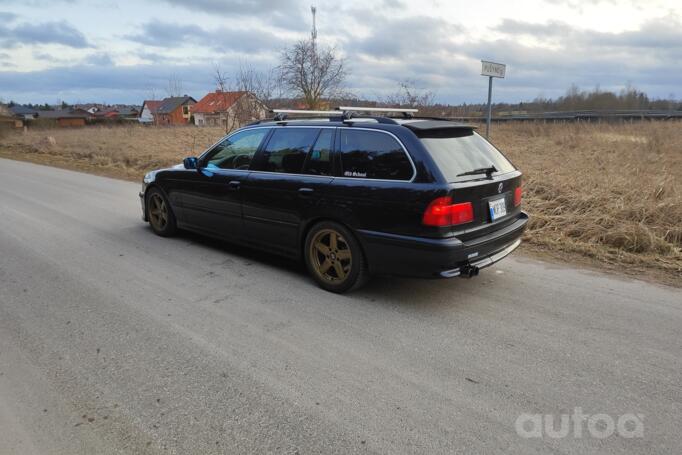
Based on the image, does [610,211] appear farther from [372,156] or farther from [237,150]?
[237,150]

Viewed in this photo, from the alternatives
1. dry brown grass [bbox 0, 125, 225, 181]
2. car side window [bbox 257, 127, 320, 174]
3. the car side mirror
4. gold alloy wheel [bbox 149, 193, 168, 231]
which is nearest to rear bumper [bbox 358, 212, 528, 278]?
car side window [bbox 257, 127, 320, 174]

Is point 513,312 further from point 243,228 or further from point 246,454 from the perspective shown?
point 243,228

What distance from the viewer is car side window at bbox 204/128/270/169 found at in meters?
5.41

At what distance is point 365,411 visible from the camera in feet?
9.00

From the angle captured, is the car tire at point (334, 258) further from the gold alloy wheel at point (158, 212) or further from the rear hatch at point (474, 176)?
the gold alloy wheel at point (158, 212)

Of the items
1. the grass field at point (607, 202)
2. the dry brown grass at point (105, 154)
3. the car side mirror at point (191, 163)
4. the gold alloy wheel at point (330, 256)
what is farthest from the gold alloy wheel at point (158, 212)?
the dry brown grass at point (105, 154)

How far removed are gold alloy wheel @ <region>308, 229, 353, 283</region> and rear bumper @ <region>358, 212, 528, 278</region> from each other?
304 millimetres

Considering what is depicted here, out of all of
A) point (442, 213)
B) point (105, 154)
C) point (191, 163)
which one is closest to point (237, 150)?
A: point (191, 163)

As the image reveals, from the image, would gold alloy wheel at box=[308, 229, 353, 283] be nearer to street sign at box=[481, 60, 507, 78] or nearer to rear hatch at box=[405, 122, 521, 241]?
rear hatch at box=[405, 122, 521, 241]

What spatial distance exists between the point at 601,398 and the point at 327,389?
1655 mm

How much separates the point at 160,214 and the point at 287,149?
8.75 ft

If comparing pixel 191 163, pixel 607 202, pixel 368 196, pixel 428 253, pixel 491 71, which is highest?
pixel 491 71

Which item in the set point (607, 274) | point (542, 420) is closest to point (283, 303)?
point (542, 420)

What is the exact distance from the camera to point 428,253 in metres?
3.90
